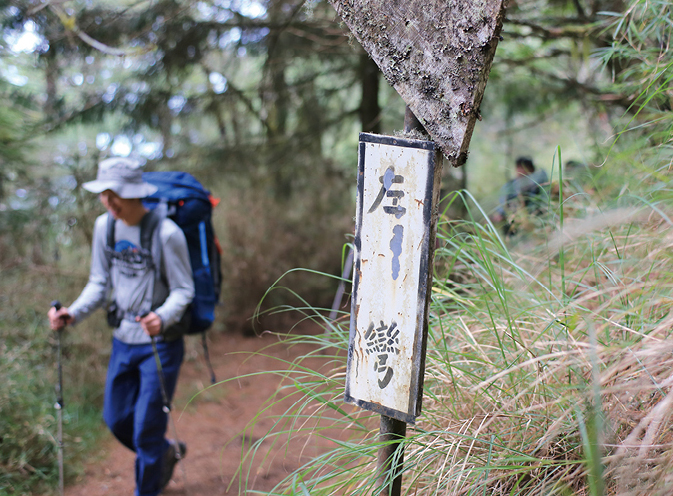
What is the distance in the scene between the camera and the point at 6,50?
16.6 feet

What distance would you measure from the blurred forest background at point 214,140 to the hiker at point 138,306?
888 mm

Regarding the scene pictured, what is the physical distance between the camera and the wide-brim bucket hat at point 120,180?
2.86 m

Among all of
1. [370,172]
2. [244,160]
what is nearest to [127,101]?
[244,160]

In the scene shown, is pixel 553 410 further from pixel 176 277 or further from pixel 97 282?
pixel 97 282

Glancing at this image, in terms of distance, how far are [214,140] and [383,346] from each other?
18.8ft

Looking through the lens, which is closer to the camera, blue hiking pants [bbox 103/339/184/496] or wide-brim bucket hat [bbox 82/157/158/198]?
wide-brim bucket hat [bbox 82/157/158/198]

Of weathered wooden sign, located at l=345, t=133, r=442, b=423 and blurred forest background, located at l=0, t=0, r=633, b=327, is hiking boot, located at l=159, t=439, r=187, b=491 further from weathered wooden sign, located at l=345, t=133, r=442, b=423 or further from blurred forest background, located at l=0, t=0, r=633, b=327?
blurred forest background, located at l=0, t=0, r=633, b=327

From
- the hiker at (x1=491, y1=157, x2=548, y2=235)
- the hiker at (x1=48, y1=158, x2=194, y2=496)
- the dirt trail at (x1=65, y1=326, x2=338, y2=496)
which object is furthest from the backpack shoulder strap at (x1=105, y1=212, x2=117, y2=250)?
the hiker at (x1=491, y1=157, x2=548, y2=235)

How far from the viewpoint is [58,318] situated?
294cm

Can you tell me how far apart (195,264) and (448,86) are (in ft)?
7.72

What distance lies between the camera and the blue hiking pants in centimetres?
298

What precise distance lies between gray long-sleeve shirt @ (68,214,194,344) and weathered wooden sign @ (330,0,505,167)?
1.99 m

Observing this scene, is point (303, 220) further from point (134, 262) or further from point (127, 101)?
point (134, 262)

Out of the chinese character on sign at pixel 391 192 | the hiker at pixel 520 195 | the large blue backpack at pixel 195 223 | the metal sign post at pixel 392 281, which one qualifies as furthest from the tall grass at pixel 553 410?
the large blue backpack at pixel 195 223
